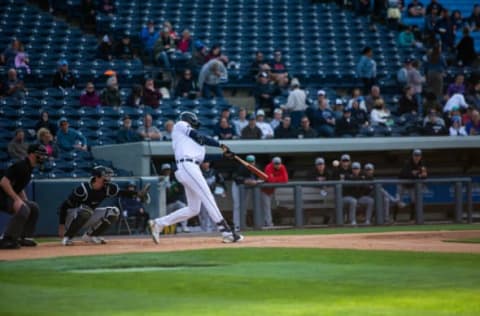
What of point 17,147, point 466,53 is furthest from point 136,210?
point 466,53

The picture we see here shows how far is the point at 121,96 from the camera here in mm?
25906

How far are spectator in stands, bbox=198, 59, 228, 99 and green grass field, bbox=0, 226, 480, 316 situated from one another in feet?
38.3

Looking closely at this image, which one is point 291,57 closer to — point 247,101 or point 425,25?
point 247,101

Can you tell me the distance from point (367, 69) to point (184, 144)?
12.0 meters

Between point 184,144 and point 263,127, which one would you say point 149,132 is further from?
point 184,144

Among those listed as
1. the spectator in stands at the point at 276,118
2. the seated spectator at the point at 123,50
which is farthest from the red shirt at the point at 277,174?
the seated spectator at the point at 123,50

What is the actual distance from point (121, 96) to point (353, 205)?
618 cm

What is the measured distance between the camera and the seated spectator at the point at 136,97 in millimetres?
25250

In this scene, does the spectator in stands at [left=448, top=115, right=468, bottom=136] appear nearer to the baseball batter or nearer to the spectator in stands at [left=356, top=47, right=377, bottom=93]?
the spectator in stands at [left=356, top=47, right=377, bottom=93]

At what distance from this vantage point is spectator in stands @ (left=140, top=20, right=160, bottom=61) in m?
28.0

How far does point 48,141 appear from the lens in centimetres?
2233

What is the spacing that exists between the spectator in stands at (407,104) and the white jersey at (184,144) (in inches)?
454

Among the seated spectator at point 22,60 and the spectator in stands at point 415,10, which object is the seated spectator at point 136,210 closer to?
the seated spectator at point 22,60

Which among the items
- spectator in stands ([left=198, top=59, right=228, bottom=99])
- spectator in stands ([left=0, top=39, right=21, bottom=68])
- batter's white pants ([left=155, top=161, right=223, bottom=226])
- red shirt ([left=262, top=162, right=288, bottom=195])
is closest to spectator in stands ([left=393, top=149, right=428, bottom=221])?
red shirt ([left=262, top=162, right=288, bottom=195])
